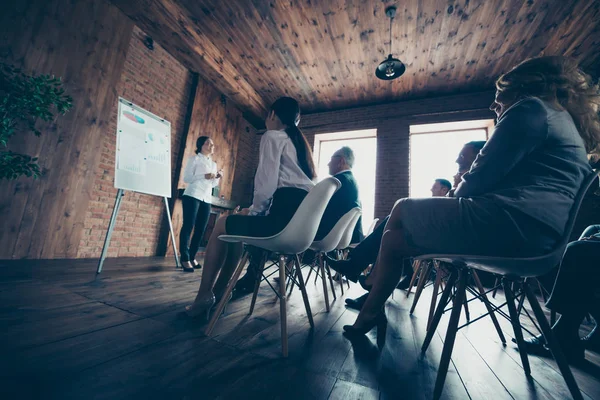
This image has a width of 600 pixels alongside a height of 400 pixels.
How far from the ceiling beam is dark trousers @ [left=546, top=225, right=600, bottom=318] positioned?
5017 mm

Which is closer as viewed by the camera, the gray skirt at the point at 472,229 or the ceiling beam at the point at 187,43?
the gray skirt at the point at 472,229

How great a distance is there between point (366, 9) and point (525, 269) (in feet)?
12.6

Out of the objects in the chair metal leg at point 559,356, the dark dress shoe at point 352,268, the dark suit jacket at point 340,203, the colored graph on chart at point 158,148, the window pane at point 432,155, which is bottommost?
the chair metal leg at point 559,356

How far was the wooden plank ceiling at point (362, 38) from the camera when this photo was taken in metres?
3.37

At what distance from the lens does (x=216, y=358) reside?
99 cm

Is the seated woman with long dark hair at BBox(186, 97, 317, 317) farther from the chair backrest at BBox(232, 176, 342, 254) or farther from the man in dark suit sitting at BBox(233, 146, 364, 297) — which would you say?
the man in dark suit sitting at BBox(233, 146, 364, 297)

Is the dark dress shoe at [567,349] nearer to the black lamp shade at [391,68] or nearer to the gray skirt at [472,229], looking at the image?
the gray skirt at [472,229]

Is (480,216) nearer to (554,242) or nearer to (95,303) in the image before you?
(554,242)

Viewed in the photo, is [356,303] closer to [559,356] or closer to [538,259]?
[559,356]

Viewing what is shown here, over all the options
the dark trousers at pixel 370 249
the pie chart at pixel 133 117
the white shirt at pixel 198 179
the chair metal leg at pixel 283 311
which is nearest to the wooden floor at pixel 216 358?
the chair metal leg at pixel 283 311

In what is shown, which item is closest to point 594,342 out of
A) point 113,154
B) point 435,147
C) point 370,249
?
point 370,249

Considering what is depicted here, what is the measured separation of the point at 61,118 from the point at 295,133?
128 inches

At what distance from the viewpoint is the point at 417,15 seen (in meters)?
3.45

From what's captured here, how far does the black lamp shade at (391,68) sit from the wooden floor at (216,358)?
10.8 ft
